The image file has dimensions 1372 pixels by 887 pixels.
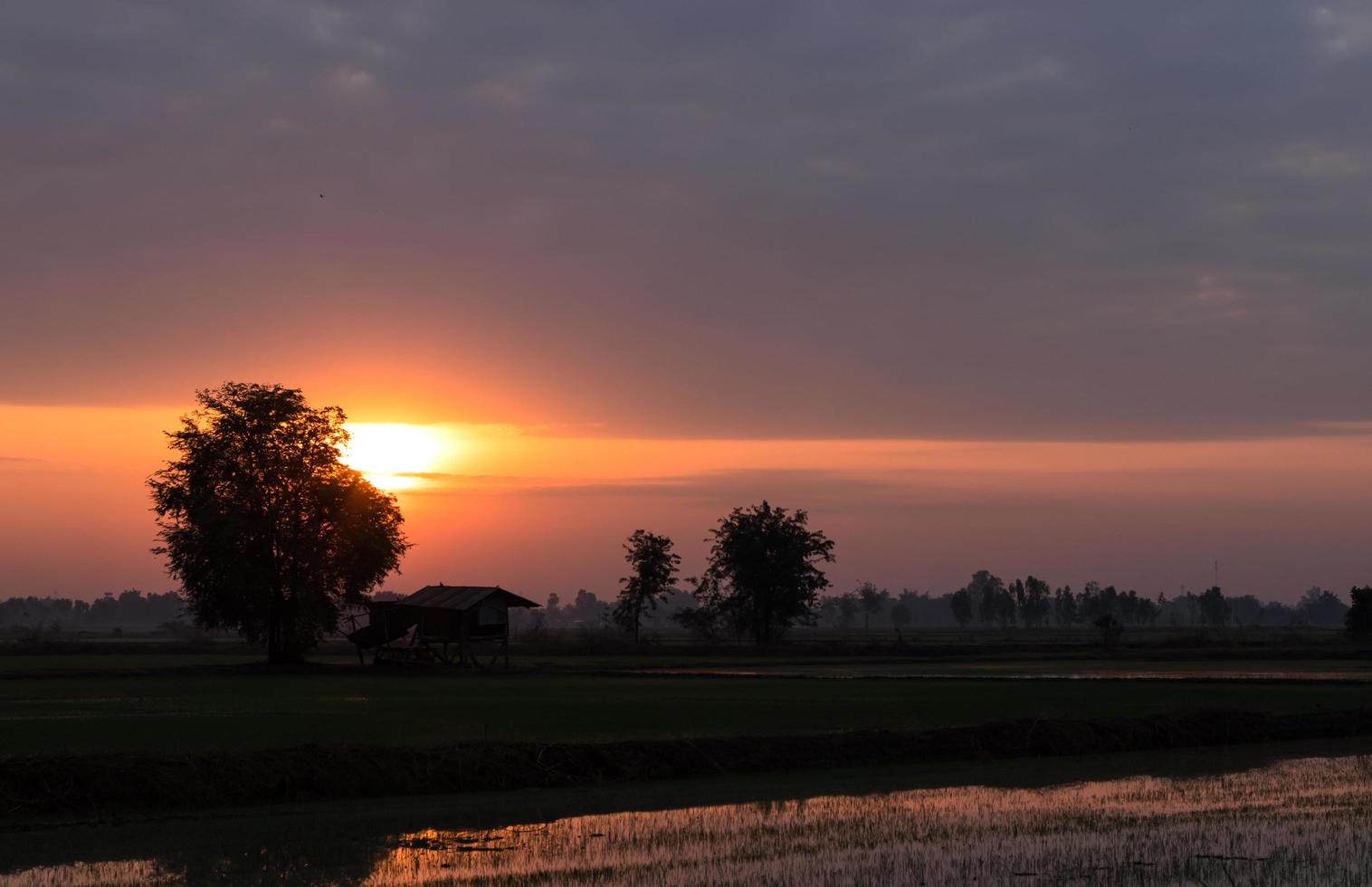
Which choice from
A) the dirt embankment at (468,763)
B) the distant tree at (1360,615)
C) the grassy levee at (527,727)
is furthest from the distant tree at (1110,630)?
the dirt embankment at (468,763)

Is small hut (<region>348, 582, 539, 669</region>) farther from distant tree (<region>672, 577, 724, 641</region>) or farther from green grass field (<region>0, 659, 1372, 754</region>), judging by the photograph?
distant tree (<region>672, 577, 724, 641</region>)

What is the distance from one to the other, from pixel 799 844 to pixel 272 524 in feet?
206

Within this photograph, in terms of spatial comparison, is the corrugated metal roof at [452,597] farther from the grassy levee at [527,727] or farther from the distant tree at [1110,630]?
the distant tree at [1110,630]

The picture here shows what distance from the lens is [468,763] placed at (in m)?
28.7

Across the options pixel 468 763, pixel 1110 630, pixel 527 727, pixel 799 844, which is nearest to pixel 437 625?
pixel 527 727

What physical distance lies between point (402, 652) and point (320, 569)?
7.30 meters

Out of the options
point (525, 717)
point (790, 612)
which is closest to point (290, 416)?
point (525, 717)

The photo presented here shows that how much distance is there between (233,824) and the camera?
2333 cm

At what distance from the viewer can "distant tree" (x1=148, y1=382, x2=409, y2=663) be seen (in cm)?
7719

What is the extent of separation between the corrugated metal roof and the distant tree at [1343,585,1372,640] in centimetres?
9551

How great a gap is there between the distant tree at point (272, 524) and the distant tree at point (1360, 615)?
105 meters

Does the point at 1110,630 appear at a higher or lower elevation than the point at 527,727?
lower


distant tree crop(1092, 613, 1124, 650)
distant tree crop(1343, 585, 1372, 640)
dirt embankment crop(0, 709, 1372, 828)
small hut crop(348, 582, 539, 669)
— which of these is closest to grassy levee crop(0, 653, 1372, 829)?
dirt embankment crop(0, 709, 1372, 828)

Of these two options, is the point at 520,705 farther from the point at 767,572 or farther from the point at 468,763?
the point at 767,572
